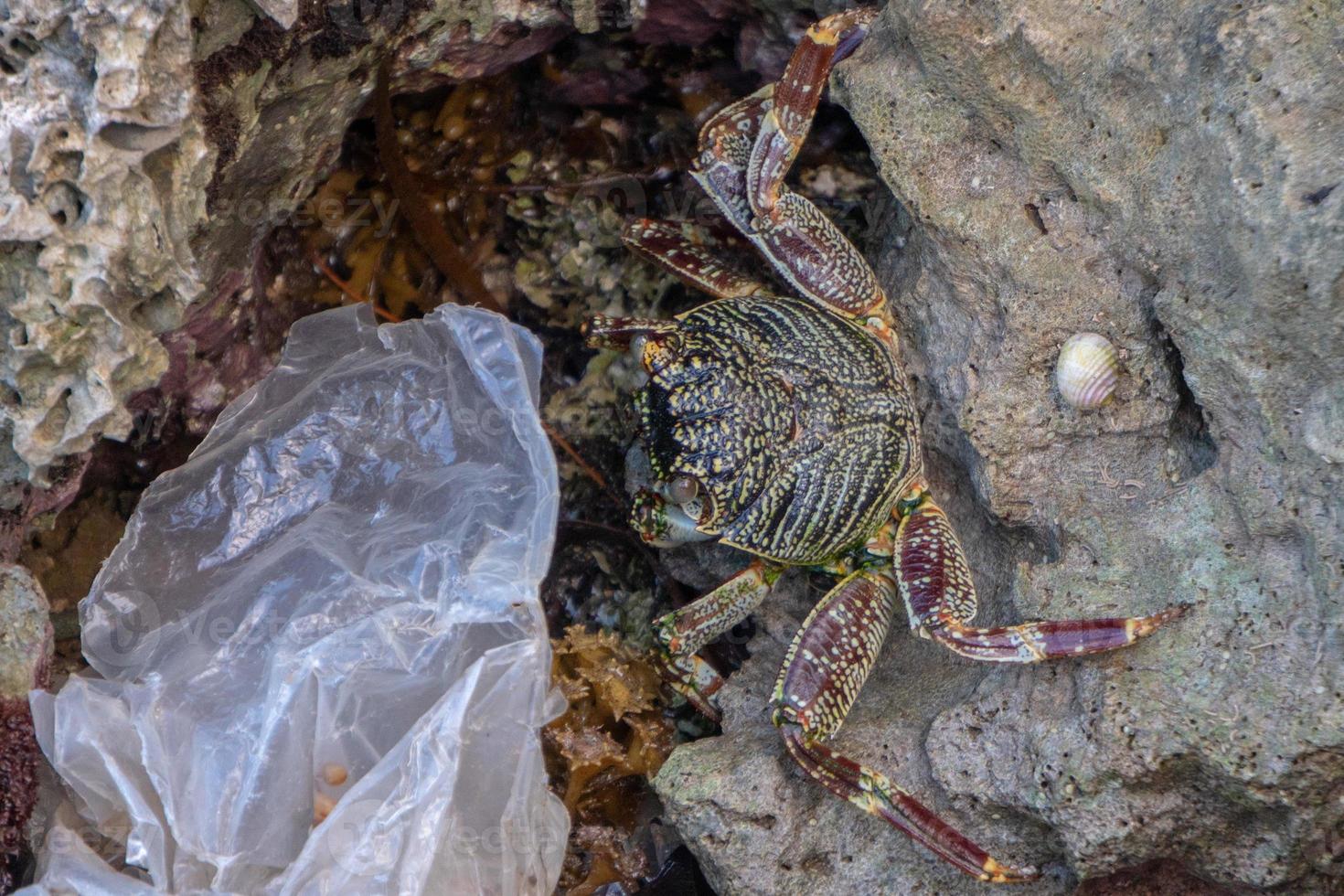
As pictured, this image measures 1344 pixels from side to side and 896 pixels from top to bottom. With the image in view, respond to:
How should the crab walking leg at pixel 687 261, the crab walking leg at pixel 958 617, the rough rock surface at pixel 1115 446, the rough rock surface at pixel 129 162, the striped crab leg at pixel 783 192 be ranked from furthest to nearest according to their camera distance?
1. the crab walking leg at pixel 687 261
2. the striped crab leg at pixel 783 192
3. the crab walking leg at pixel 958 617
4. the rough rock surface at pixel 1115 446
5. the rough rock surface at pixel 129 162

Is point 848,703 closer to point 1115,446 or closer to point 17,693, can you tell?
point 1115,446

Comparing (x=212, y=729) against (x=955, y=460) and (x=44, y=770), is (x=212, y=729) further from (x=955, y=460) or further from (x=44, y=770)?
(x=955, y=460)

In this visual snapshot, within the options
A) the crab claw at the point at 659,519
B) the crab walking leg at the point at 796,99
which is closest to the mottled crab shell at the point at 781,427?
the crab claw at the point at 659,519

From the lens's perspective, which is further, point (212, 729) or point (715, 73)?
point (715, 73)

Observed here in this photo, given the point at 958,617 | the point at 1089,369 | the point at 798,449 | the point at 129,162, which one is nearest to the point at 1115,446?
the point at 1089,369

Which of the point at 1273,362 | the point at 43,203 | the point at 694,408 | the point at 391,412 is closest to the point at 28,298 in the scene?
the point at 43,203

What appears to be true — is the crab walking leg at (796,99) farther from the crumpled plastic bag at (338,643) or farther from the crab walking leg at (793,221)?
the crumpled plastic bag at (338,643)
